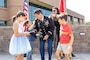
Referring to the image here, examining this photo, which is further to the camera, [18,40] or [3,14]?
[3,14]

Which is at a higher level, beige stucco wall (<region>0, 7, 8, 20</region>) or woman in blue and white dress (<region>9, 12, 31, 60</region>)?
beige stucco wall (<region>0, 7, 8, 20</region>)

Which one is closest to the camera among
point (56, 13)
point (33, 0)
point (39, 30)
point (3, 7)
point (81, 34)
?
point (39, 30)

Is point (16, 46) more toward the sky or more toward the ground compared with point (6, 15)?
more toward the ground

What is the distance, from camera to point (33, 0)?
27906 mm

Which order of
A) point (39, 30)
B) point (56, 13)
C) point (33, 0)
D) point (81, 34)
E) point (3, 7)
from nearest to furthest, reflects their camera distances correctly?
point (39, 30)
point (56, 13)
point (81, 34)
point (3, 7)
point (33, 0)

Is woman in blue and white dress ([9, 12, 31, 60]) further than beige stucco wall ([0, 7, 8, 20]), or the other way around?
beige stucco wall ([0, 7, 8, 20])

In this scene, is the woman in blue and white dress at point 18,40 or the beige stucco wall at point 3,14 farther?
the beige stucco wall at point 3,14

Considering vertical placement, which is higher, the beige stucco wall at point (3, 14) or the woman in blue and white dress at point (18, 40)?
the beige stucco wall at point (3, 14)

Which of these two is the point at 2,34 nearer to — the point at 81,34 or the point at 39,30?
the point at 81,34

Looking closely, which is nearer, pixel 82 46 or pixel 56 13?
pixel 56 13

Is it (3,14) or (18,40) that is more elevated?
(3,14)

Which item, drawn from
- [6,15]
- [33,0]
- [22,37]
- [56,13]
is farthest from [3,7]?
[22,37]

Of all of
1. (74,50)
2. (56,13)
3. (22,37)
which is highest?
(56,13)

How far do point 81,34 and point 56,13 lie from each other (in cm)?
359
